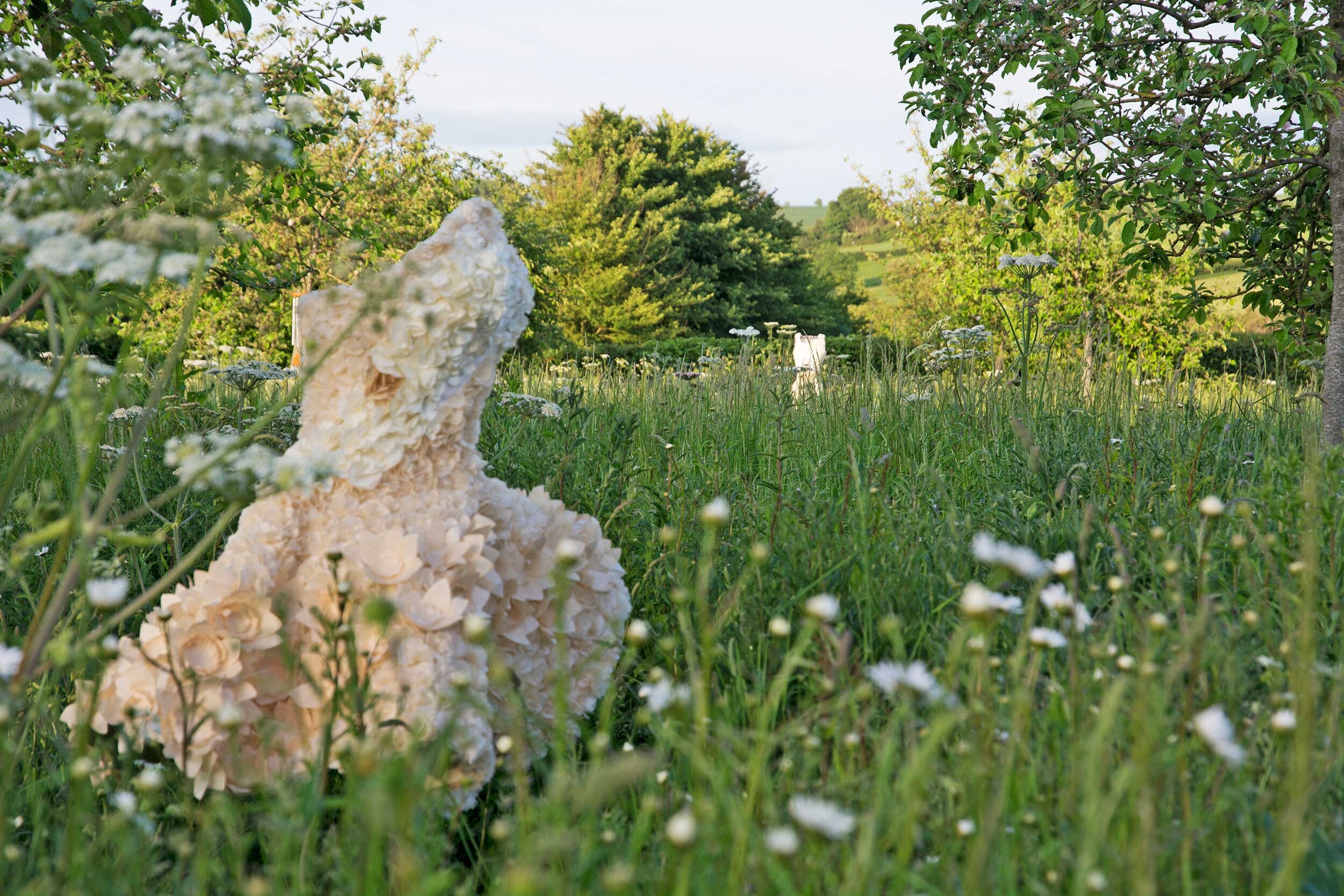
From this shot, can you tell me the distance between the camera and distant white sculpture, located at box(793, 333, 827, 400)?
638cm

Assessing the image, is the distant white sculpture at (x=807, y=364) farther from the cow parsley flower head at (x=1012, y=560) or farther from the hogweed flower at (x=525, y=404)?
the cow parsley flower head at (x=1012, y=560)

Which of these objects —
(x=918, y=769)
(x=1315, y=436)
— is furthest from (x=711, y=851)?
(x=1315, y=436)

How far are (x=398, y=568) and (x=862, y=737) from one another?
971 millimetres

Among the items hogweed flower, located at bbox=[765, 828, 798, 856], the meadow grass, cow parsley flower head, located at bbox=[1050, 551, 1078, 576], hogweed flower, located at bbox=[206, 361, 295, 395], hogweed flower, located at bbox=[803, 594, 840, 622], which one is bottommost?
the meadow grass

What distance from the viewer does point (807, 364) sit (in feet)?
28.7

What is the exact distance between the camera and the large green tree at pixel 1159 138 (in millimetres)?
4223

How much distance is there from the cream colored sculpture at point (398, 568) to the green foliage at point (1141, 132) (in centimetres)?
298

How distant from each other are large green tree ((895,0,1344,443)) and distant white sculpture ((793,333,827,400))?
1727 mm

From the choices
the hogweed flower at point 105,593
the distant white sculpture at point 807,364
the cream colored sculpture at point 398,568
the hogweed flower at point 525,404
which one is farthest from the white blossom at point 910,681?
the distant white sculpture at point 807,364

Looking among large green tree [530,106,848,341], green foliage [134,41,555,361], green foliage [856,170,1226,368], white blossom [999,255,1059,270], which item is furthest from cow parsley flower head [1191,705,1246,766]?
large green tree [530,106,848,341]

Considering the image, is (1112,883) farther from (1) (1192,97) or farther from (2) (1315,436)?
(1) (1192,97)

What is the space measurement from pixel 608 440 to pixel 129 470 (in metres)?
1.96

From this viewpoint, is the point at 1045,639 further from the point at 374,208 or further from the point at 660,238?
the point at 660,238

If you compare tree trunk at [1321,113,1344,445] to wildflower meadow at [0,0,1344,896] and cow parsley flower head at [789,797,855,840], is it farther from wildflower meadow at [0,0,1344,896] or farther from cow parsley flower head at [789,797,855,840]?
cow parsley flower head at [789,797,855,840]
